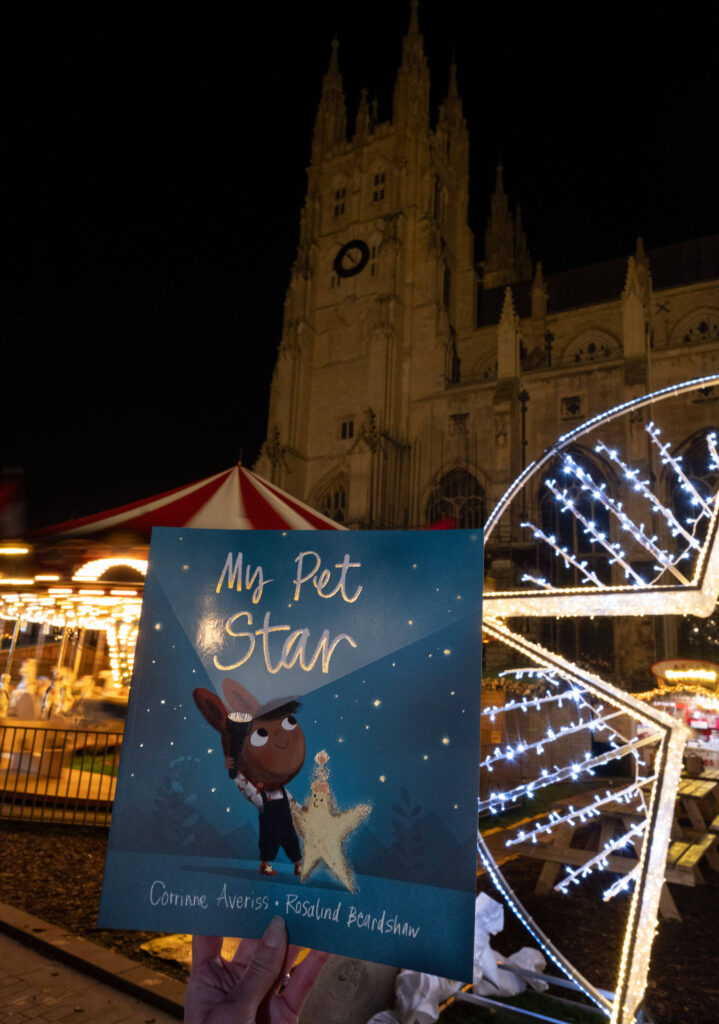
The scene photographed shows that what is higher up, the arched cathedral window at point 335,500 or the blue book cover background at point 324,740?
the arched cathedral window at point 335,500

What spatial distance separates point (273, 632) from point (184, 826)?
2.12 feet

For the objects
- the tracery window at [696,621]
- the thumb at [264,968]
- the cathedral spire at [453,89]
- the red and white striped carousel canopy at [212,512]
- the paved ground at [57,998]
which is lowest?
the paved ground at [57,998]

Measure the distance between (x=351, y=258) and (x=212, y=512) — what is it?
31.4 metres

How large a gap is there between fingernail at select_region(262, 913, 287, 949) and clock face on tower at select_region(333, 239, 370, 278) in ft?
111

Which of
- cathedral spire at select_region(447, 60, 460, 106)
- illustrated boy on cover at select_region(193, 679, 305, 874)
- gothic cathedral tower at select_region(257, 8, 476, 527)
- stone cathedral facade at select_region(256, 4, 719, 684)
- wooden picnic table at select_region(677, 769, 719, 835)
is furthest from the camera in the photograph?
cathedral spire at select_region(447, 60, 460, 106)

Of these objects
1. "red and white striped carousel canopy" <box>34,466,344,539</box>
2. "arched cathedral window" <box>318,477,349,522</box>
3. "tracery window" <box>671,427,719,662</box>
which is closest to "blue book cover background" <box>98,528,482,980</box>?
"red and white striped carousel canopy" <box>34,466,344,539</box>

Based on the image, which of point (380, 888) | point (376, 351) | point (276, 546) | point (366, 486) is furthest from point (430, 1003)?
point (376, 351)

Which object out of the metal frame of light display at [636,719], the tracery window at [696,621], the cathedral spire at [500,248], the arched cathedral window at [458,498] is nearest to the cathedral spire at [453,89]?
the cathedral spire at [500,248]

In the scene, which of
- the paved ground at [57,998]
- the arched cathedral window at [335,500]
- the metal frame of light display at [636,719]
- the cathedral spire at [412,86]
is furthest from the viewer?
the cathedral spire at [412,86]

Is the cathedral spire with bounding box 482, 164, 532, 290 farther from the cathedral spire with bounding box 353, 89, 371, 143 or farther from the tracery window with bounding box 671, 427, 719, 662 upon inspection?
the tracery window with bounding box 671, 427, 719, 662

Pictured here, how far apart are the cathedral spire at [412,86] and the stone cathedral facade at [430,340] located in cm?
9

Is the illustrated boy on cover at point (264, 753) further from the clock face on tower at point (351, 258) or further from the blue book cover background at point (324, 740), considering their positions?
the clock face on tower at point (351, 258)

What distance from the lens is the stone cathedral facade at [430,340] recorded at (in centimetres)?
2534

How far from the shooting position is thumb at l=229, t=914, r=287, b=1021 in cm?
181
